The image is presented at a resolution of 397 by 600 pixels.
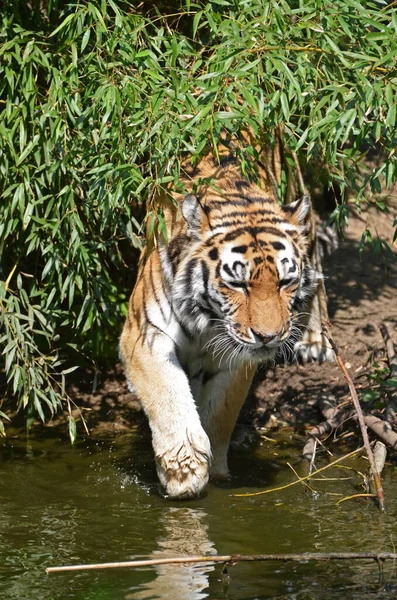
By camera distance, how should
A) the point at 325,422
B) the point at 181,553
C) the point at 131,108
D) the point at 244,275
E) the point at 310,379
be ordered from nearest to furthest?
the point at 181,553 → the point at 244,275 → the point at 131,108 → the point at 325,422 → the point at 310,379

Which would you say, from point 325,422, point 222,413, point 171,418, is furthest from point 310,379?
point 171,418

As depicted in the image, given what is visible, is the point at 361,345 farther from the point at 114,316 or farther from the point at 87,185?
the point at 87,185

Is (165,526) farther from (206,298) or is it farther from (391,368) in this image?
(391,368)

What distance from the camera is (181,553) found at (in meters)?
3.77

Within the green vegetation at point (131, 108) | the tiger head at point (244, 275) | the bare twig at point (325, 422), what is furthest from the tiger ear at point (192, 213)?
the bare twig at point (325, 422)

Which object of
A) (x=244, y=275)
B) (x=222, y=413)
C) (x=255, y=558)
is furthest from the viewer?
(x=222, y=413)

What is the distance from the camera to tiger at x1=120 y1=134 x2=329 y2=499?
13.6 ft

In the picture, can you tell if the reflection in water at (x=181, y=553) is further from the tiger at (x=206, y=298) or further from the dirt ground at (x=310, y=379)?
the dirt ground at (x=310, y=379)

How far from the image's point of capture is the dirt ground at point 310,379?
5.55 m

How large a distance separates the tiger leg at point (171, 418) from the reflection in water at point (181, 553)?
0.13 m

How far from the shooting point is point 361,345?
19.8 feet

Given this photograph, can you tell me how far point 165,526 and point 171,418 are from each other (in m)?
0.45

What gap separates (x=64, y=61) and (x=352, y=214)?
3.07 meters

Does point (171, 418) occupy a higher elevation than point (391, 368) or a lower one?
lower
